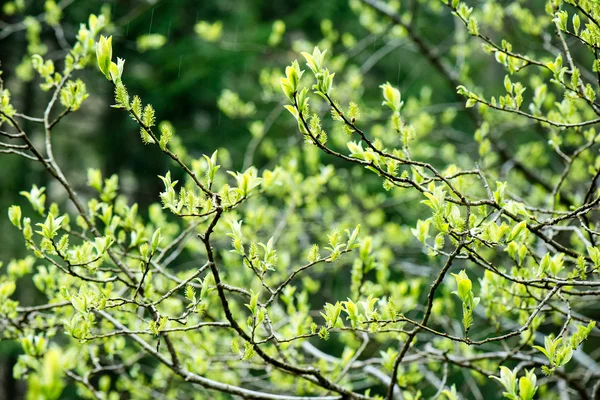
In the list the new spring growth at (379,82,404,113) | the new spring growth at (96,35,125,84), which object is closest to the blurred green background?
the new spring growth at (379,82,404,113)

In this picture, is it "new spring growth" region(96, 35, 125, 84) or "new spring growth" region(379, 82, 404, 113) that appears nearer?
"new spring growth" region(96, 35, 125, 84)

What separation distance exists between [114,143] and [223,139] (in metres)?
1.69

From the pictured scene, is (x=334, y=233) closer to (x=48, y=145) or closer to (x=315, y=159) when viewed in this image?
(x=48, y=145)

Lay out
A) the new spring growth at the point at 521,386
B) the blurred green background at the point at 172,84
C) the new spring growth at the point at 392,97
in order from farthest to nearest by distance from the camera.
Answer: the blurred green background at the point at 172,84 < the new spring growth at the point at 392,97 < the new spring growth at the point at 521,386

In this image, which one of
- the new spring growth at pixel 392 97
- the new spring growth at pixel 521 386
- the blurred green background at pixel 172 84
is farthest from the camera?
the blurred green background at pixel 172 84

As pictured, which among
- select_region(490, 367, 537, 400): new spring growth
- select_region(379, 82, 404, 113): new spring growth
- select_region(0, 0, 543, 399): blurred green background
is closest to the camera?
select_region(490, 367, 537, 400): new spring growth

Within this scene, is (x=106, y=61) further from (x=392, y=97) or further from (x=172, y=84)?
(x=172, y=84)

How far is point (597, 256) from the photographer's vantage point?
4.70 ft

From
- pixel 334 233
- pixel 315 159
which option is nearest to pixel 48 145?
pixel 334 233

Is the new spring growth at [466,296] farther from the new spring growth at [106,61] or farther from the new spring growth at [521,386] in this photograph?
the new spring growth at [106,61]

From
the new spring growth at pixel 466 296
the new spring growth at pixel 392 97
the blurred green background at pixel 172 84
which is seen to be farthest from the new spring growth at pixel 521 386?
the blurred green background at pixel 172 84

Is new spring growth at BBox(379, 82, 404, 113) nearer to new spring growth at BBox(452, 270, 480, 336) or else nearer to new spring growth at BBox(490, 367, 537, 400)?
new spring growth at BBox(452, 270, 480, 336)

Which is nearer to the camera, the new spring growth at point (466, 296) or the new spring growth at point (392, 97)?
the new spring growth at point (466, 296)

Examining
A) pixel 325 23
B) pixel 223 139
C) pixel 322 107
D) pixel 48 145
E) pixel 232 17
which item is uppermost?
pixel 232 17
